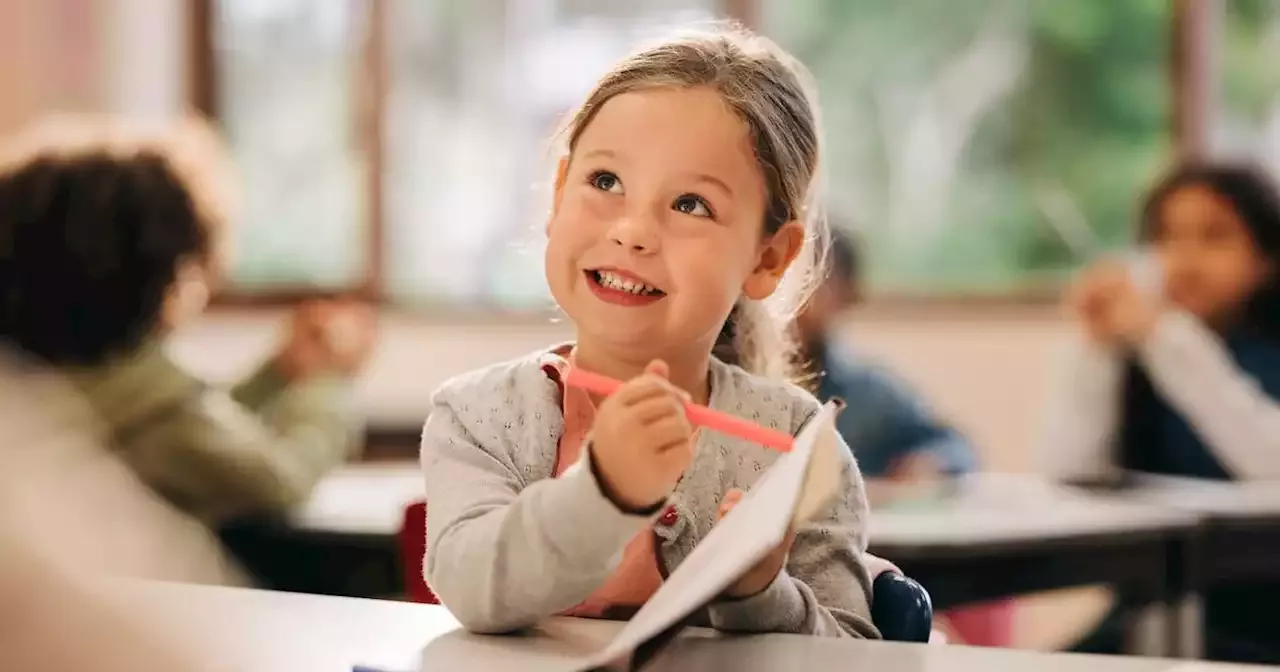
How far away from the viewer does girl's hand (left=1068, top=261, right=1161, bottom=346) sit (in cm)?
223

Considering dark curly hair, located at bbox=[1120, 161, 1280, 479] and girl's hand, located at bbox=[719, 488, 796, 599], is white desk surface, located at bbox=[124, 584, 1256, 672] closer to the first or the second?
girl's hand, located at bbox=[719, 488, 796, 599]

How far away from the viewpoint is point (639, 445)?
59 centimetres

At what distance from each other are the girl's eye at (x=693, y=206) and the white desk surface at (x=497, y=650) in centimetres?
24

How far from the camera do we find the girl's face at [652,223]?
2.35ft

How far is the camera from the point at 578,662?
594mm

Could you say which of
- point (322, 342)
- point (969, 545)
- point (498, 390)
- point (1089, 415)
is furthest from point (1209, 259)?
point (498, 390)

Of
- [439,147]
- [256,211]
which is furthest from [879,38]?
[256,211]

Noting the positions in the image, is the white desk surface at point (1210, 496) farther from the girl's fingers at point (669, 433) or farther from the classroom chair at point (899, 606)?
the girl's fingers at point (669, 433)

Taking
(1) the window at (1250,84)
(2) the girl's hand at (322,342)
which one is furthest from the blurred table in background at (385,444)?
(1) the window at (1250,84)

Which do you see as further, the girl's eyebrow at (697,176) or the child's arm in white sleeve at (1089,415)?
the child's arm in white sleeve at (1089,415)

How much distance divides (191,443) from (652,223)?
1.11m

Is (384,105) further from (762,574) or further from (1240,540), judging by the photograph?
(762,574)

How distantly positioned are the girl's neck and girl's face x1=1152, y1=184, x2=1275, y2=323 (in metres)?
1.83

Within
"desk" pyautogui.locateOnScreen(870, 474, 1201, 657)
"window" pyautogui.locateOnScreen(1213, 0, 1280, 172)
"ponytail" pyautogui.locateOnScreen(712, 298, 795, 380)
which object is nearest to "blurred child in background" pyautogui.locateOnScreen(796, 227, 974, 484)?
"desk" pyautogui.locateOnScreen(870, 474, 1201, 657)
